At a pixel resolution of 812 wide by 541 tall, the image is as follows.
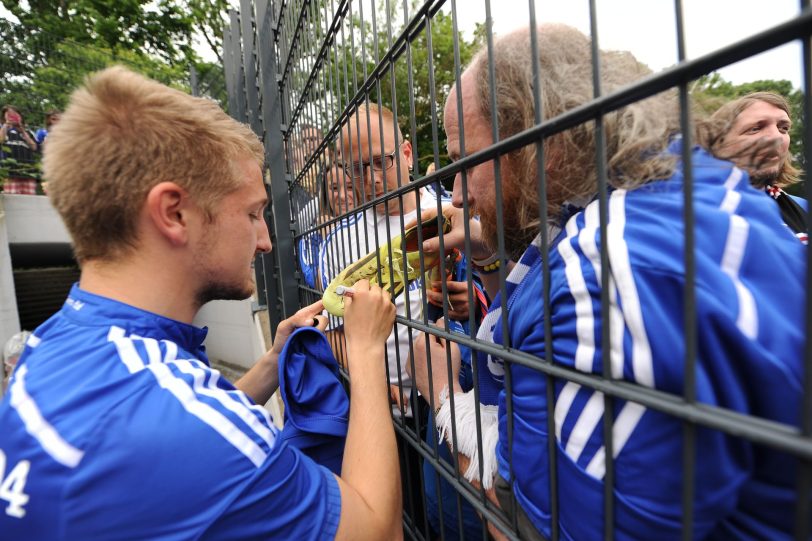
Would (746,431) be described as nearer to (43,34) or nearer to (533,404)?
(533,404)

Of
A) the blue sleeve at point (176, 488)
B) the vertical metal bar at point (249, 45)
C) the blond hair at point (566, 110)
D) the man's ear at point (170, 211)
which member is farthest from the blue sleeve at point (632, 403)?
the vertical metal bar at point (249, 45)

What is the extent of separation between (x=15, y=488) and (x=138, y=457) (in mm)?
268

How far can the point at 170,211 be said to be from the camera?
121 centimetres

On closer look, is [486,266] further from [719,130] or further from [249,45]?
[249,45]

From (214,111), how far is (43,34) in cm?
1041

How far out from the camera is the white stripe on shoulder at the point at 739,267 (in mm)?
512

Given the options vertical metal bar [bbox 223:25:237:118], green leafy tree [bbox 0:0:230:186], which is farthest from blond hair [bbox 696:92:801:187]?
green leafy tree [bbox 0:0:230:186]

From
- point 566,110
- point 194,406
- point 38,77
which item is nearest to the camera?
point 566,110

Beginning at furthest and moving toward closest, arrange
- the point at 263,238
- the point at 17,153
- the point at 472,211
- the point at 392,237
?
the point at 17,153, the point at 392,237, the point at 263,238, the point at 472,211

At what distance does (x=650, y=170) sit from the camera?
687 millimetres

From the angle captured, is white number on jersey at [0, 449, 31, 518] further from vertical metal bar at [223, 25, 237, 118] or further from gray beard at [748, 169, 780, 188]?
vertical metal bar at [223, 25, 237, 118]

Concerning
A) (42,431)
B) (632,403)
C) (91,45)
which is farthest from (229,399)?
(91,45)

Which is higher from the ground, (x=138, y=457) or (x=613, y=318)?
(x=613, y=318)

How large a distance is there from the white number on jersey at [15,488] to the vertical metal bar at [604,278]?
1.04m
